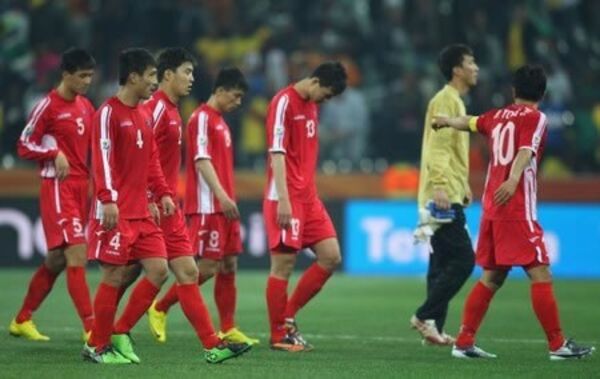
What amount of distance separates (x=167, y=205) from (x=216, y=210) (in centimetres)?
162

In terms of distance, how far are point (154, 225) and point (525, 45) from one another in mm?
12779

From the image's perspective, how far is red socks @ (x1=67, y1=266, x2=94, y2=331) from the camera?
12453 mm

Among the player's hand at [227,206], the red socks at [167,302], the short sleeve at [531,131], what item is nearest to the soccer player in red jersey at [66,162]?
the red socks at [167,302]

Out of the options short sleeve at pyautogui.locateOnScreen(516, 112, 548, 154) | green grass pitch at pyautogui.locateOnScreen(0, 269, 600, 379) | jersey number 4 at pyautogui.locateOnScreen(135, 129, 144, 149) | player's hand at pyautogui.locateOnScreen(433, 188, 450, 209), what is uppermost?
short sleeve at pyautogui.locateOnScreen(516, 112, 548, 154)

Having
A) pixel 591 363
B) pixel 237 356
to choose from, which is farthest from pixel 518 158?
pixel 237 356

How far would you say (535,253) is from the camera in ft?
37.2

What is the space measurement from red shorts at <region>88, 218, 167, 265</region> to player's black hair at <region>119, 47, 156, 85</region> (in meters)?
1.00

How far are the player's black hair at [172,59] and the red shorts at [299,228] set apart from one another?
4.46 feet

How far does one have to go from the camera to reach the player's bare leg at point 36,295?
12.9 meters

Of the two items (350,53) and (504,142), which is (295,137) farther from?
(350,53)

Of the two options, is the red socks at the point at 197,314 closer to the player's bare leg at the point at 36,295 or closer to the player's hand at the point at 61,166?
the player's hand at the point at 61,166

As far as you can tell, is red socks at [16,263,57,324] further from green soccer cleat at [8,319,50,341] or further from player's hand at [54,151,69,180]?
player's hand at [54,151,69,180]

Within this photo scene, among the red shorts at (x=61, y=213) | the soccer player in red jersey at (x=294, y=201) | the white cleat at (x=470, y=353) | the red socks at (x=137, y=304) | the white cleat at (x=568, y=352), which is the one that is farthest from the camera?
the red shorts at (x=61, y=213)

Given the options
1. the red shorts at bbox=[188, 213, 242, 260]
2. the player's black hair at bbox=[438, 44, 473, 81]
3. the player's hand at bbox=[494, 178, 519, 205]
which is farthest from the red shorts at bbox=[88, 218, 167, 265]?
the player's black hair at bbox=[438, 44, 473, 81]
